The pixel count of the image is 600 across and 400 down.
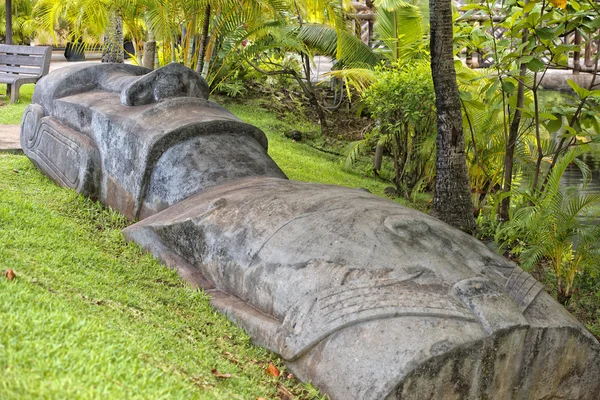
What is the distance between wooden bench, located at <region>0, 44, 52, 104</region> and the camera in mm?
10938

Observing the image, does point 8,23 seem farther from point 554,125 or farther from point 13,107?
point 554,125

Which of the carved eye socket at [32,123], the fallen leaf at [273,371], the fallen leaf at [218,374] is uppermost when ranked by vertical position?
the carved eye socket at [32,123]

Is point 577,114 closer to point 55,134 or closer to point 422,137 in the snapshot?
point 422,137

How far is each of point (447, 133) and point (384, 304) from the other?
100 inches

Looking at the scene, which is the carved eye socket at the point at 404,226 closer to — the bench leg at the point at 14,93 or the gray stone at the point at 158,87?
the gray stone at the point at 158,87

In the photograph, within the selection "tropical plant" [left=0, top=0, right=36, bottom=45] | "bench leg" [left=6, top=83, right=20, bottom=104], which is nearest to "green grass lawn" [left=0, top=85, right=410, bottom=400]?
"bench leg" [left=6, top=83, right=20, bottom=104]

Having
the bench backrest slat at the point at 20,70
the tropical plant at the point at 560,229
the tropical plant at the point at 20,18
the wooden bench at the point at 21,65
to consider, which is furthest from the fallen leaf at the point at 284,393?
the tropical plant at the point at 20,18

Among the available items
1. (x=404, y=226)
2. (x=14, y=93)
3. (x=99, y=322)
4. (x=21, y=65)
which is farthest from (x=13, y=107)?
(x=404, y=226)

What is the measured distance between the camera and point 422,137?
7961mm

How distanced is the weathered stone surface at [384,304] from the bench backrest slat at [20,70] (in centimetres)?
823

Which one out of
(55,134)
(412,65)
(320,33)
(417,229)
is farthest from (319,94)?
(417,229)

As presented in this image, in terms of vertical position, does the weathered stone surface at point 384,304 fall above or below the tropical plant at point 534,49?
below

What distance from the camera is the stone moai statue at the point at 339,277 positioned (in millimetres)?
3172

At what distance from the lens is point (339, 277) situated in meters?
3.48
